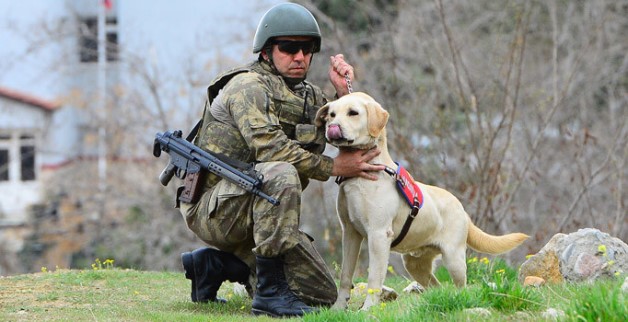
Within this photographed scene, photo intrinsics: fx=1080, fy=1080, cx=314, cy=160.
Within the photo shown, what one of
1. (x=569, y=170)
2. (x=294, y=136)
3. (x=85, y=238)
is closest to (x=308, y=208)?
(x=569, y=170)

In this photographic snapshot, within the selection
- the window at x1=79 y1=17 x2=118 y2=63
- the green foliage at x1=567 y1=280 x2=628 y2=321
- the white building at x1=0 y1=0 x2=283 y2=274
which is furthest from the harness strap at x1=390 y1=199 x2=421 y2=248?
the window at x1=79 y1=17 x2=118 y2=63

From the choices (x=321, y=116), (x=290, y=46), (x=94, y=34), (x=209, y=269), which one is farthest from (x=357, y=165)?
(x=94, y=34)

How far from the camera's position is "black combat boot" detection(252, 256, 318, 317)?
6.65 m

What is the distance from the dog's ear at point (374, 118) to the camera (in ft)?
21.7

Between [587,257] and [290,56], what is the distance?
7.46 ft

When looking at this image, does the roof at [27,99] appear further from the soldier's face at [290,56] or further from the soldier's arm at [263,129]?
the soldier's arm at [263,129]

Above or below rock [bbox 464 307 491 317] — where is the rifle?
above

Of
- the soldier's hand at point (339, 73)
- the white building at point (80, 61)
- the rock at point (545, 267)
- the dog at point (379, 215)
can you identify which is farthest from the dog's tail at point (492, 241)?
the white building at point (80, 61)

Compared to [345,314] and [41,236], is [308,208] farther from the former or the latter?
[345,314]

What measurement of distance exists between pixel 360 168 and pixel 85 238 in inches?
558

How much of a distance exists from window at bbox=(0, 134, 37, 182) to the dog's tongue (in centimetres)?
1693

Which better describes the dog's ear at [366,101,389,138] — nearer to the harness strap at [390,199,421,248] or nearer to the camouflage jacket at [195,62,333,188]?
the camouflage jacket at [195,62,333,188]

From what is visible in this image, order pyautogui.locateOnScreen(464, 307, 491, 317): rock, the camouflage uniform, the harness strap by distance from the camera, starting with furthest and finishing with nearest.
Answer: the harness strap, the camouflage uniform, pyautogui.locateOnScreen(464, 307, 491, 317): rock

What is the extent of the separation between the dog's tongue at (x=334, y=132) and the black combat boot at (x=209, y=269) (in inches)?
49.1
